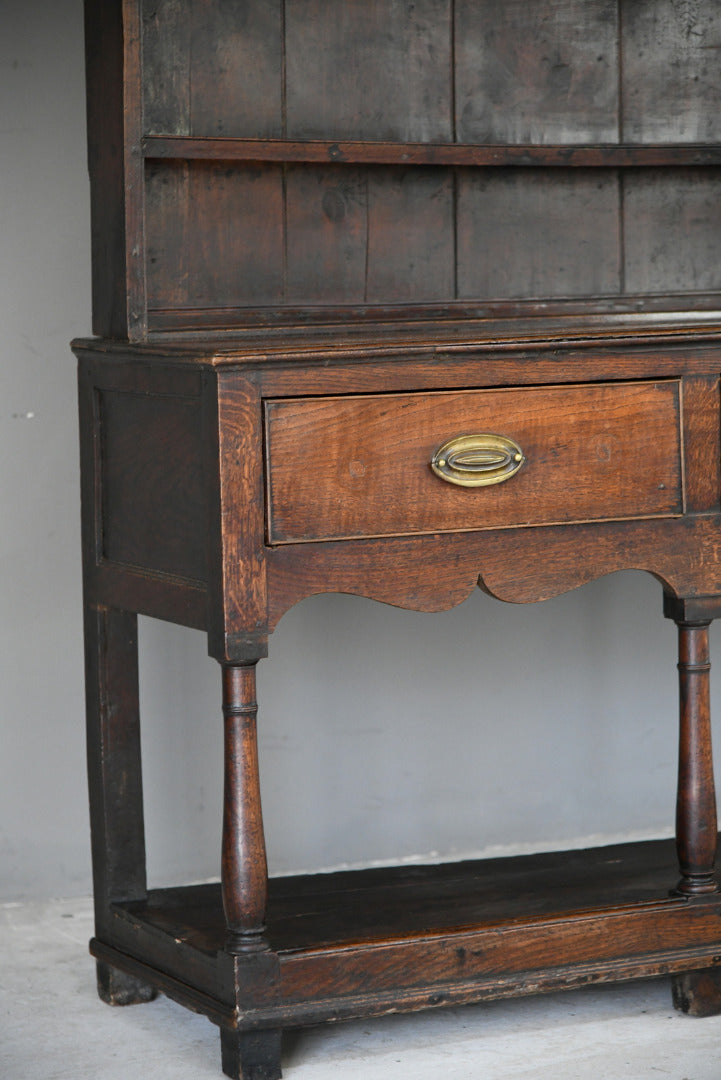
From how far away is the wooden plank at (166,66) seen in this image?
2447 millimetres

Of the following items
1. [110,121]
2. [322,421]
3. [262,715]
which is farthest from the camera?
[262,715]

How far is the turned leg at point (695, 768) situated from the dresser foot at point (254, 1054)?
60 centimetres

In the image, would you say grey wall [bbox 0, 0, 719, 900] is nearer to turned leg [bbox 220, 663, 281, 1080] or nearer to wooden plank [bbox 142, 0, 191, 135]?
wooden plank [bbox 142, 0, 191, 135]

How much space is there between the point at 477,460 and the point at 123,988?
0.95 metres

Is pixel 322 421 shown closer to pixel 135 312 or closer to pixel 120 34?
pixel 135 312

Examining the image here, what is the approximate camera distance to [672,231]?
283 cm

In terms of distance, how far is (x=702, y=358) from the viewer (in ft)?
7.34

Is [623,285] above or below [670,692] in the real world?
above

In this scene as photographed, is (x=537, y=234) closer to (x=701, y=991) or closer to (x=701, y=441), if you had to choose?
(x=701, y=441)

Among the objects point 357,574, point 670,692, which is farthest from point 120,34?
point 670,692

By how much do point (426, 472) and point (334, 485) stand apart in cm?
12

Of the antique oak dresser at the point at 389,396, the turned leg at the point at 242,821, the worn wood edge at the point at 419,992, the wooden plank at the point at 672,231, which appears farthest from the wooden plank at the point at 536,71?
the worn wood edge at the point at 419,992

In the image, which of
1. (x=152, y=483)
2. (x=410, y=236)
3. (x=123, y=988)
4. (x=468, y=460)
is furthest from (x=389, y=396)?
(x=123, y=988)

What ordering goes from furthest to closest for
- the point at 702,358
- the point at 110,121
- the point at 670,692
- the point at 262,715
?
the point at 670,692, the point at 262,715, the point at 110,121, the point at 702,358
